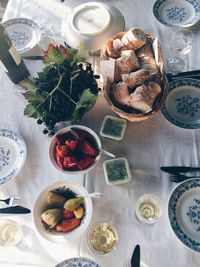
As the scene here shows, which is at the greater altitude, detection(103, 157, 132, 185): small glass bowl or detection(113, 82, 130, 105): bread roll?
detection(113, 82, 130, 105): bread roll

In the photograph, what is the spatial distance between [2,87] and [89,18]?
38 centimetres

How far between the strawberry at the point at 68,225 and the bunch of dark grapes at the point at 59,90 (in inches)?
10.5

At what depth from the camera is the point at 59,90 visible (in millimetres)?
859

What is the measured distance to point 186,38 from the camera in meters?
1.10

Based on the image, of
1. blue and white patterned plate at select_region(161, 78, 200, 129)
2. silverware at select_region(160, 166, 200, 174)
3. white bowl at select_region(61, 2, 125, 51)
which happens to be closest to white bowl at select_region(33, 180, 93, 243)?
silverware at select_region(160, 166, 200, 174)

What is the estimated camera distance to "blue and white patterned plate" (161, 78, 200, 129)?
37.3 inches

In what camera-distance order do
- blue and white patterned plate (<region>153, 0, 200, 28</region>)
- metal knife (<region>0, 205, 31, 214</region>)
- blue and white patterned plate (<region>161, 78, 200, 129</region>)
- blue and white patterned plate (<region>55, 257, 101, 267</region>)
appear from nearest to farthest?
Answer: blue and white patterned plate (<region>55, 257, 101, 267</region>), metal knife (<region>0, 205, 31, 214</region>), blue and white patterned plate (<region>161, 78, 200, 129</region>), blue and white patterned plate (<region>153, 0, 200, 28</region>)

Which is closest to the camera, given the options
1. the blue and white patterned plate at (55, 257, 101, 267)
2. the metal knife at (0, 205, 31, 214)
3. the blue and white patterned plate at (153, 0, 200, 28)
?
the blue and white patterned plate at (55, 257, 101, 267)

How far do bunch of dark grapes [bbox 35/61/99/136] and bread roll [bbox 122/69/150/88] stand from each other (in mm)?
97

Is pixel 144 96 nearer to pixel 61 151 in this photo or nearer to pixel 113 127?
pixel 113 127

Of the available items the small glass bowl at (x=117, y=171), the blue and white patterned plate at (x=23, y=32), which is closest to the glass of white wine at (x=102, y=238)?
the small glass bowl at (x=117, y=171)

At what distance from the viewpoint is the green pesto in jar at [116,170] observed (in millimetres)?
845

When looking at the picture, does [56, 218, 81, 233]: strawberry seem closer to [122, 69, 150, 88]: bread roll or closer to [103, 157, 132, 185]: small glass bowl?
[103, 157, 132, 185]: small glass bowl

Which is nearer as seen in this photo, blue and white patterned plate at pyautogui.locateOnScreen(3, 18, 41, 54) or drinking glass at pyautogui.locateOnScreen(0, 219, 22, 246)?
drinking glass at pyautogui.locateOnScreen(0, 219, 22, 246)
